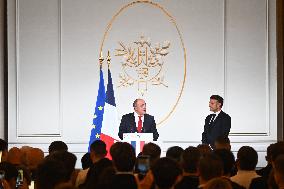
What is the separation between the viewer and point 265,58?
36.1 ft

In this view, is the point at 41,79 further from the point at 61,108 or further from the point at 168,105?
the point at 168,105

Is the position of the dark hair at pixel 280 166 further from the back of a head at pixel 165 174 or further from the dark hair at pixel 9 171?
the dark hair at pixel 9 171

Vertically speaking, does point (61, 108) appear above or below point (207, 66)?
below

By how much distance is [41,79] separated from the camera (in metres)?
11.0

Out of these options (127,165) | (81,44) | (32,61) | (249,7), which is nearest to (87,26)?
(81,44)

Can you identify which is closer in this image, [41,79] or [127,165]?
[127,165]

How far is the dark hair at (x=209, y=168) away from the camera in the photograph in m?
4.23

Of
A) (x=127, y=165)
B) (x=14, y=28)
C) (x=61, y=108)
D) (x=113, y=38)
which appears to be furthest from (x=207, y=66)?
(x=127, y=165)

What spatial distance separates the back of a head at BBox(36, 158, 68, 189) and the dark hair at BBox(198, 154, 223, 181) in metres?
0.93

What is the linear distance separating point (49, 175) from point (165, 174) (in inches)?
30.9

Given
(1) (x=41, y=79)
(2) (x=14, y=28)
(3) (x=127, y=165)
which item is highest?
(2) (x=14, y=28)

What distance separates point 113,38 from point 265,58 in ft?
8.09

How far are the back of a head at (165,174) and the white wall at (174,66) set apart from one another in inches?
265

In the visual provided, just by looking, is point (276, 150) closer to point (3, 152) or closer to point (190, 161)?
point (190, 161)
